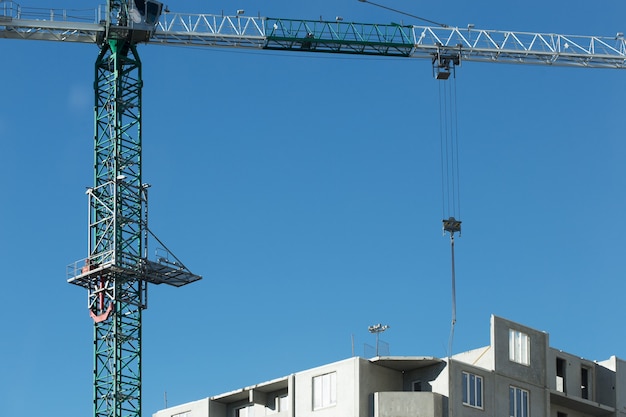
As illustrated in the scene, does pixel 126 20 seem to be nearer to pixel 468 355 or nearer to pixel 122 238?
pixel 122 238

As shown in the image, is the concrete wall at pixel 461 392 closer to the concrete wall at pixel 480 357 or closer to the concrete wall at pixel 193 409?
the concrete wall at pixel 480 357

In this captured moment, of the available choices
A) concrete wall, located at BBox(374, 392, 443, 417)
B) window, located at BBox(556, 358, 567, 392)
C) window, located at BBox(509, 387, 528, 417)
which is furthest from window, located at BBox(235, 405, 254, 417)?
window, located at BBox(556, 358, 567, 392)

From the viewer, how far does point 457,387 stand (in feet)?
375

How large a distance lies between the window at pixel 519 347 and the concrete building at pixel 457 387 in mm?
67

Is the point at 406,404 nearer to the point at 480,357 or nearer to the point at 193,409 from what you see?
the point at 480,357

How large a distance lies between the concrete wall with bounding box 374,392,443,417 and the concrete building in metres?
0.06

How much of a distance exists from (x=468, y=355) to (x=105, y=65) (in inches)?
1958

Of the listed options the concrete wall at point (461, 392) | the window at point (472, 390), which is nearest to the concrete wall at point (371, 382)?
the concrete wall at point (461, 392)

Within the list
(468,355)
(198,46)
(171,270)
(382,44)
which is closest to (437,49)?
(382,44)

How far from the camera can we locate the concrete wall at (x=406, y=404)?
372ft

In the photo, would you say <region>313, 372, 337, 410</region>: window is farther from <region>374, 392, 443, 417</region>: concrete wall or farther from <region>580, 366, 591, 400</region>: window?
<region>580, 366, 591, 400</region>: window

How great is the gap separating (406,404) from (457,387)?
11.6 ft

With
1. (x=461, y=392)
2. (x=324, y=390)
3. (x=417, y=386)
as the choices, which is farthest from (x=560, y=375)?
(x=324, y=390)

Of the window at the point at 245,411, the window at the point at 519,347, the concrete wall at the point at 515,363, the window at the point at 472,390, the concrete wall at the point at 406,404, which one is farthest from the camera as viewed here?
the window at the point at 245,411
